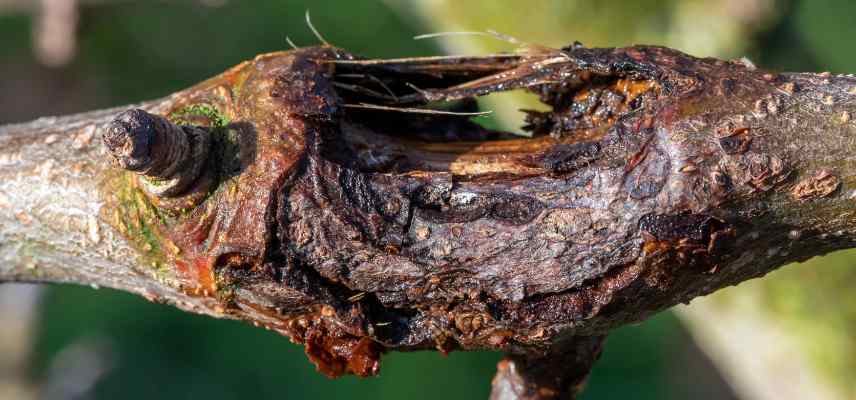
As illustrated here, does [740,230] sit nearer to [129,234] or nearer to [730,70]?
[730,70]

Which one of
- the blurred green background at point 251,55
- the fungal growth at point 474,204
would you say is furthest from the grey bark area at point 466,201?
the blurred green background at point 251,55

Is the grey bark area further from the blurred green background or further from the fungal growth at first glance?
the blurred green background

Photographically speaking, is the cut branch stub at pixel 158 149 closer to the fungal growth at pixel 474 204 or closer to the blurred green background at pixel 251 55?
the fungal growth at pixel 474 204

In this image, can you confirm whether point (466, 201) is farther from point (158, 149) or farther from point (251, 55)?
point (251, 55)

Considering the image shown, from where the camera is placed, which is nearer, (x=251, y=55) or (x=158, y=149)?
(x=158, y=149)

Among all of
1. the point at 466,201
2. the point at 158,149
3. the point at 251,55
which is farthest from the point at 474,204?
the point at 251,55

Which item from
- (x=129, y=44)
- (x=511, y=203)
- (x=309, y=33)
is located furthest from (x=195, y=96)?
(x=129, y=44)

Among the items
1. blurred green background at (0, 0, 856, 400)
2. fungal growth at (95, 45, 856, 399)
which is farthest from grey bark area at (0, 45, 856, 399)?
blurred green background at (0, 0, 856, 400)
